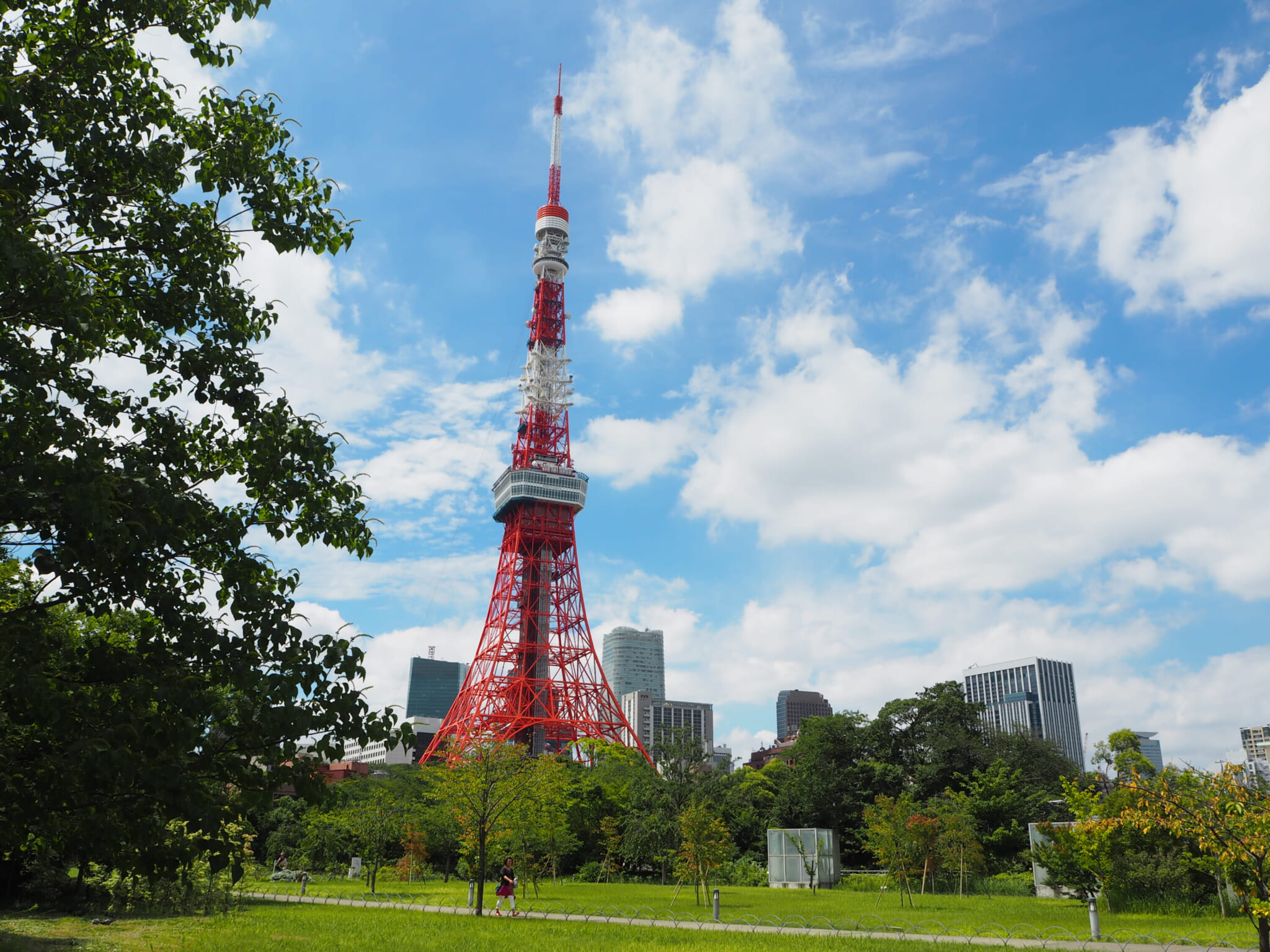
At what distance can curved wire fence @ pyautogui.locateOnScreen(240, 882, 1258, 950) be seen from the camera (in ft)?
50.8

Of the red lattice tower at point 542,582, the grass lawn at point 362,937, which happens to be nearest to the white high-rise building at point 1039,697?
the red lattice tower at point 542,582

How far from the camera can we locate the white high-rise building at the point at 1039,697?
171 meters

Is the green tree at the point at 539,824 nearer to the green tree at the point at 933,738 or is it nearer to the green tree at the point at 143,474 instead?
the green tree at the point at 933,738

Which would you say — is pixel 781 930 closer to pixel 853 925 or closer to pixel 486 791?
pixel 853 925

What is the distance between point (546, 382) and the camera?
70062 millimetres

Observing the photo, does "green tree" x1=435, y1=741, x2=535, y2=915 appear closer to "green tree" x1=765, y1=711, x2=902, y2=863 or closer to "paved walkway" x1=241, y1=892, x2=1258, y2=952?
"paved walkway" x1=241, y1=892, x2=1258, y2=952

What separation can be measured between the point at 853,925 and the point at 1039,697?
17489 centimetres

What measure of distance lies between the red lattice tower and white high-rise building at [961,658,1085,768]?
131157mm

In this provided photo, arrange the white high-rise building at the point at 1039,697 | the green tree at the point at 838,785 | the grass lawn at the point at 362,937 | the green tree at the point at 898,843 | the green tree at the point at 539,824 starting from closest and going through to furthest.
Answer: the grass lawn at the point at 362,937, the green tree at the point at 898,843, the green tree at the point at 539,824, the green tree at the point at 838,785, the white high-rise building at the point at 1039,697

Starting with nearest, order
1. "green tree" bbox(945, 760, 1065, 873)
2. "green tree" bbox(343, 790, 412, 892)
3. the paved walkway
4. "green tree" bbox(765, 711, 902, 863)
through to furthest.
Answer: the paved walkway
"green tree" bbox(343, 790, 412, 892)
"green tree" bbox(945, 760, 1065, 873)
"green tree" bbox(765, 711, 902, 863)

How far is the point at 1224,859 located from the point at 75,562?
1416 cm

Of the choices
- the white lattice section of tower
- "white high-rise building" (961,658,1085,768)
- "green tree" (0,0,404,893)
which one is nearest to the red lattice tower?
the white lattice section of tower

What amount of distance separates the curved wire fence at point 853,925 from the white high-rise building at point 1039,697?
535 feet

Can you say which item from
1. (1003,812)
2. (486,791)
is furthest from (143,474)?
(1003,812)
